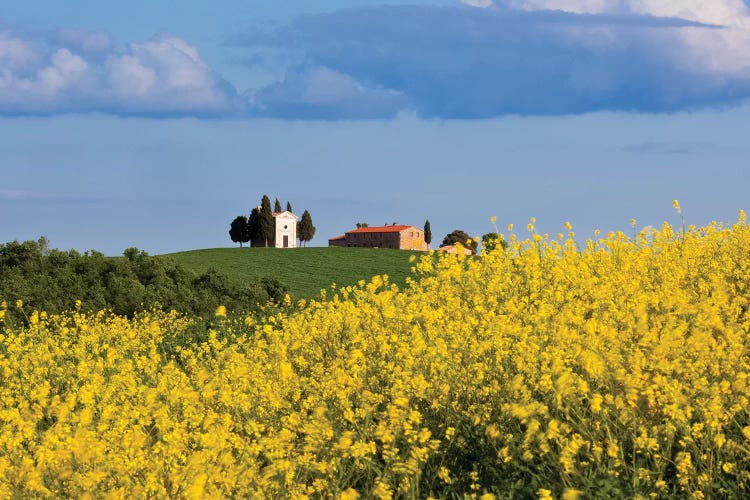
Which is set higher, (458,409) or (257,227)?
(257,227)

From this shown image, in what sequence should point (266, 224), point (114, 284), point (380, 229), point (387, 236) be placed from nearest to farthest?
point (114, 284), point (266, 224), point (387, 236), point (380, 229)

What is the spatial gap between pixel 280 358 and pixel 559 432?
438 centimetres

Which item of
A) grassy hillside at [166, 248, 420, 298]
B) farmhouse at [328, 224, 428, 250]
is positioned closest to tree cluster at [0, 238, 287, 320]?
grassy hillside at [166, 248, 420, 298]

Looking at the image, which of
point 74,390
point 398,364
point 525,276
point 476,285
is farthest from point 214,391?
point 525,276

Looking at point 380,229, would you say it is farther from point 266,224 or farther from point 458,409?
point 458,409

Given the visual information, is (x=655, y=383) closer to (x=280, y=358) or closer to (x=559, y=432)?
(x=559, y=432)

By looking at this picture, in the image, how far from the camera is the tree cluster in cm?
1775

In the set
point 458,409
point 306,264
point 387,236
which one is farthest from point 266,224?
point 458,409

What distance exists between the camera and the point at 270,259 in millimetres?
44031

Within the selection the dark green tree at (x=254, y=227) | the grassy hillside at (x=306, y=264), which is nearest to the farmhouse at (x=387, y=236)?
the dark green tree at (x=254, y=227)

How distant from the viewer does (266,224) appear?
77375 millimetres

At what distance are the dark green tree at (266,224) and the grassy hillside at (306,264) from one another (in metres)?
24.6

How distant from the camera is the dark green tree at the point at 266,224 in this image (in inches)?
3039

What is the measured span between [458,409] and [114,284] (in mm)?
13963
